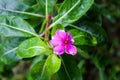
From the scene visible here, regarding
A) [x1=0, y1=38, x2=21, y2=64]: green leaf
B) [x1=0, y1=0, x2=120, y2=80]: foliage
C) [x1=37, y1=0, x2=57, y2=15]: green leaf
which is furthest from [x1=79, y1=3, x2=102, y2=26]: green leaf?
[x1=0, y1=38, x2=21, y2=64]: green leaf

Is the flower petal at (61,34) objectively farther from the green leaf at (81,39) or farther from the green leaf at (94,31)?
the green leaf at (94,31)

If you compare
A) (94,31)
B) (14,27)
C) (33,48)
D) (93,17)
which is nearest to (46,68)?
(33,48)

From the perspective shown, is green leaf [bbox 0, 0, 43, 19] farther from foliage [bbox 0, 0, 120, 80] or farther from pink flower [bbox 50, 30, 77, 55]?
pink flower [bbox 50, 30, 77, 55]

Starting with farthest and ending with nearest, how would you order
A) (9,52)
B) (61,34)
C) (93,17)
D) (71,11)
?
(93,17), (9,52), (71,11), (61,34)

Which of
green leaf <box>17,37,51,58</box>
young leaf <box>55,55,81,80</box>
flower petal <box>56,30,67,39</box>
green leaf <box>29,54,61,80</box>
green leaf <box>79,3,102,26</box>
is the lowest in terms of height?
young leaf <box>55,55,81,80</box>

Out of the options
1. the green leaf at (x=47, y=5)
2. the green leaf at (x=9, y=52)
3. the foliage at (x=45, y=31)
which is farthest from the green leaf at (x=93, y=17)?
the green leaf at (x=9, y=52)

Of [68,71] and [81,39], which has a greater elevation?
[81,39]

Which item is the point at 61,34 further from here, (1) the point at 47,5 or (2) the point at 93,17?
(2) the point at 93,17

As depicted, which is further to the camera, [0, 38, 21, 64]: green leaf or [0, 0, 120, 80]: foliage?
[0, 38, 21, 64]: green leaf
